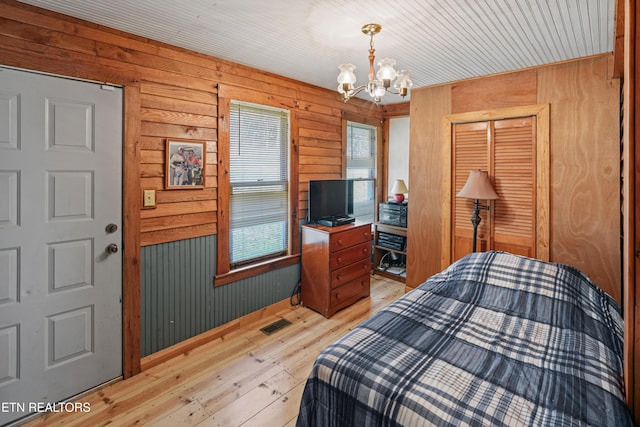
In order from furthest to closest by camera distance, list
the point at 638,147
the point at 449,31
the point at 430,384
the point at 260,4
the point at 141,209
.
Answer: the point at 141,209 < the point at 449,31 < the point at 260,4 < the point at 430,384 < the point at 638,147

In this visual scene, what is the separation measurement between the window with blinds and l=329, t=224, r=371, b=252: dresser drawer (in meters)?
0.54

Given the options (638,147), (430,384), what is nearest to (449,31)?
(638,147)

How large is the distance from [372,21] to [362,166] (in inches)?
99.2

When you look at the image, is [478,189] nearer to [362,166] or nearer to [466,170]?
[466,170]

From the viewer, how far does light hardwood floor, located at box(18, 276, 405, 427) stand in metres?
1.97

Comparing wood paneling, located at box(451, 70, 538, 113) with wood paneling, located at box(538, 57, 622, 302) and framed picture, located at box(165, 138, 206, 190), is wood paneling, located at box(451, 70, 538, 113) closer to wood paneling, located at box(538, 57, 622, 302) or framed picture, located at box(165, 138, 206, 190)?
wood paneling, located at box(538, 57, 622, 302)

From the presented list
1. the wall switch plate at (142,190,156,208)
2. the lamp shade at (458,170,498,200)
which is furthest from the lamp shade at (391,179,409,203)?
the wall switch plate at (142,190,156,208)

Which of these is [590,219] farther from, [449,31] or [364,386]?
[364,386]

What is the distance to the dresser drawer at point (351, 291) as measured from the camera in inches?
133

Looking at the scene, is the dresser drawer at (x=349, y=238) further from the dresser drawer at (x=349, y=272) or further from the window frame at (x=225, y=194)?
the window frame at (x=225, y=194)

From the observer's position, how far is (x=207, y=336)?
281cm

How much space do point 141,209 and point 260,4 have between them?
→ 1.59 metres

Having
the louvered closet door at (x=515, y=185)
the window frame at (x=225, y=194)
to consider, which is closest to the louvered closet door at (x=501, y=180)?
the louvered closet door at (x=515, y=185)

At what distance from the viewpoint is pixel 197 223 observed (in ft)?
8.90
